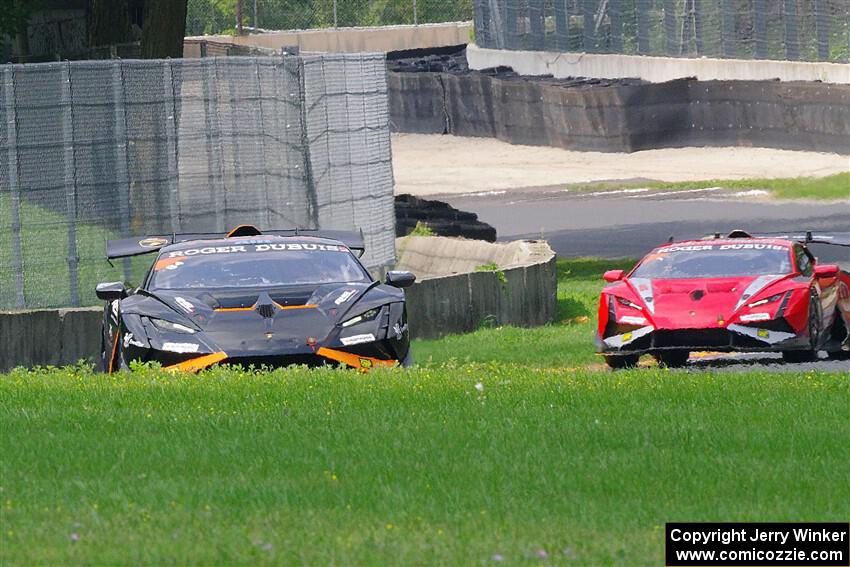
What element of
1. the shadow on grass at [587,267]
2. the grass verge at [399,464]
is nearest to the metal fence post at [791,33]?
the shadow on grass at [587,267]

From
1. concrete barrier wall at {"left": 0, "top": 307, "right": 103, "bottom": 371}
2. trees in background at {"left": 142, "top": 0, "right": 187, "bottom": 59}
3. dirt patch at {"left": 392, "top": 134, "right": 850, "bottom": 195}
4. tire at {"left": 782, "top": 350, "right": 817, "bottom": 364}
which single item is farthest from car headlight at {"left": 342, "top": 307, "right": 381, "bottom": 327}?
dirt patch at {"left": 392, "top": 134, "right": 850, "bottom": 195}

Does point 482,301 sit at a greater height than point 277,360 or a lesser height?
lesser

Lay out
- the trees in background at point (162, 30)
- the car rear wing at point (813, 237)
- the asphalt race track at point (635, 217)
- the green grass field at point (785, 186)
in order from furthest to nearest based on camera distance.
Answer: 1. the green grass field at point (785, 186)
2. the asphalt race track at point (635, 217)
3. the trees in background at point (162, 30)
4. the car rear wing at point (813, 237)

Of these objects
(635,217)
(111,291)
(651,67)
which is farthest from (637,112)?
(111,291)

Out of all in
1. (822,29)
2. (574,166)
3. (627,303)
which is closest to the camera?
(627,303)

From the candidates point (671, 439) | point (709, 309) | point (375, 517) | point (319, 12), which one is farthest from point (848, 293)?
point (319, 12)

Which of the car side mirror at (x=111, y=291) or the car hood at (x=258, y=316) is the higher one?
the car side mirror at (x=111, y=291)

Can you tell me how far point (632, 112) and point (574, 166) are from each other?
1.95 meters

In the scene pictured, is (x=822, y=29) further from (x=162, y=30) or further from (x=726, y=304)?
(x=726, y=304)

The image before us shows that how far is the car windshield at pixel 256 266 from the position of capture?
13680 mm

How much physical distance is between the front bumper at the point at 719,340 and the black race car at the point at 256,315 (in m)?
3.13

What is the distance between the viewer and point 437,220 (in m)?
26.3

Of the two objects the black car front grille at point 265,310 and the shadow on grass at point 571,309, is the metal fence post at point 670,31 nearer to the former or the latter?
the shadow on grass at point 571,309

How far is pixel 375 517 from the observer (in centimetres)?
739
